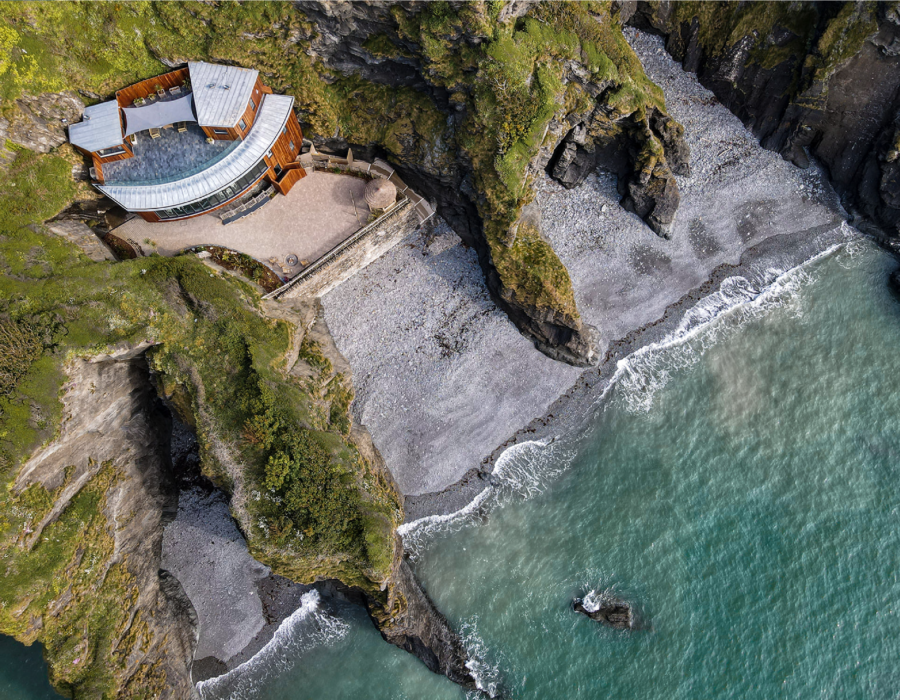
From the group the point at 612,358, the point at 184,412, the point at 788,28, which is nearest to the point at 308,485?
the point at 184,412

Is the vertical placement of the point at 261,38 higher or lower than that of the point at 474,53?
lower

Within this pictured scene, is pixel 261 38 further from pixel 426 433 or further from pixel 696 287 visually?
pixel 696 287

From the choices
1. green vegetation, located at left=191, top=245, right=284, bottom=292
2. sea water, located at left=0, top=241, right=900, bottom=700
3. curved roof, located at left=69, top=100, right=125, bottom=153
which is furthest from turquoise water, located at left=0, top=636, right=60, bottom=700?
curved roof, located at left=69, top=100, right=125, bottom=153

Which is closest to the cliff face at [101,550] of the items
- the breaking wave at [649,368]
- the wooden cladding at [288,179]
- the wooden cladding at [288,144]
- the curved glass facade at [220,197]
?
the curved glass facade at [220,197]

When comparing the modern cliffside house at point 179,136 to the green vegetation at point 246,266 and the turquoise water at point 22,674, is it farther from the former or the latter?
the turquoise water at point 22,674

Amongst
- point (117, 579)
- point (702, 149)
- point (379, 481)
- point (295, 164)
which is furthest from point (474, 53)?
point (117, 579)

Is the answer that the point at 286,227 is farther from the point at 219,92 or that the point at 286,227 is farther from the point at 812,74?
the point at 812,74

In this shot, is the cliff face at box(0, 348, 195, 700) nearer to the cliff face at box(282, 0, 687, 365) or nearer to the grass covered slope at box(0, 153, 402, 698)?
the grass covered slope at box(0, 153, 402, 698)
